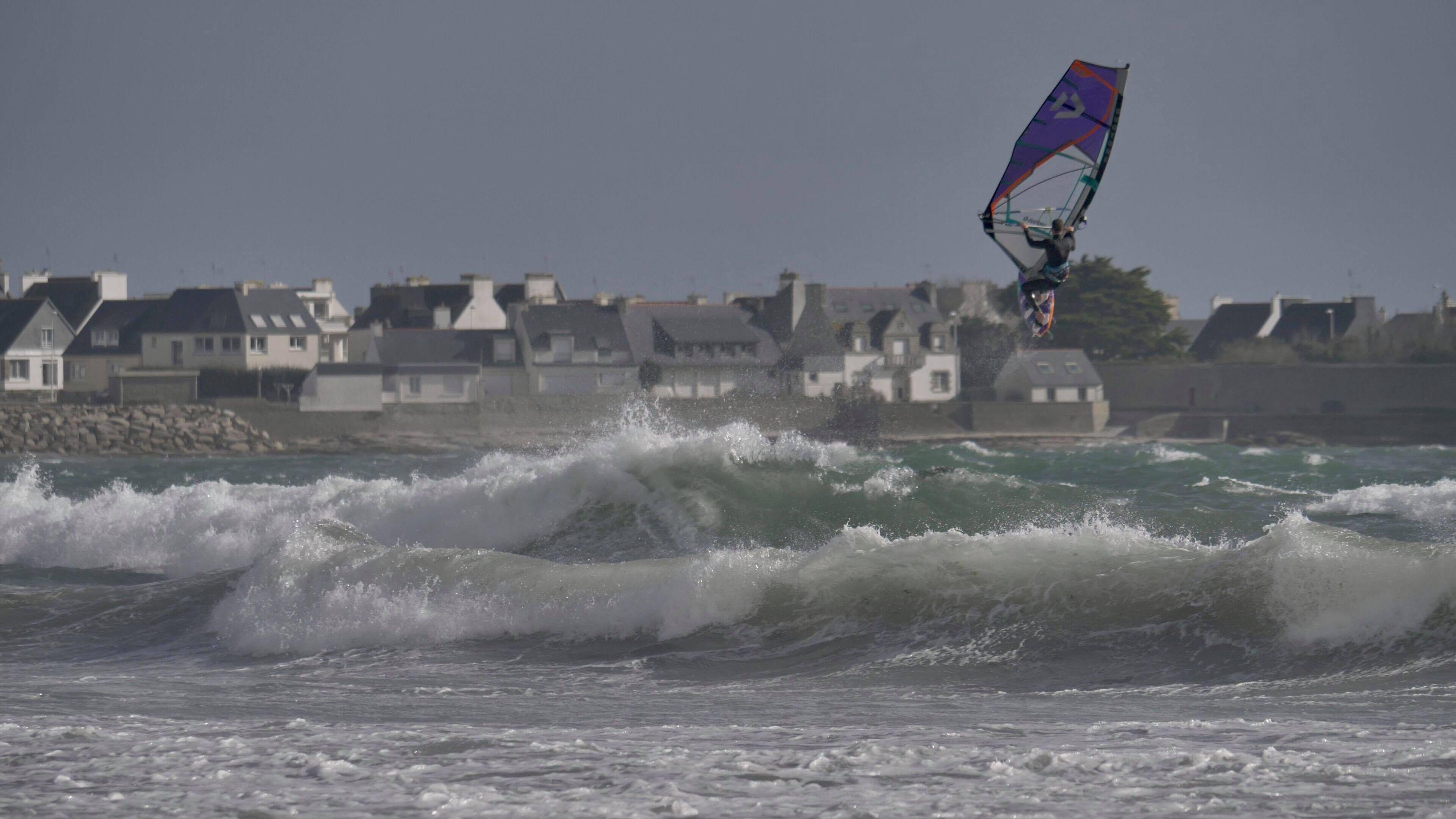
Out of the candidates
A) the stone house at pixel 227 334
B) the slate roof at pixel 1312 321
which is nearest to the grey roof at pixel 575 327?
the stone house at pixel 227 334

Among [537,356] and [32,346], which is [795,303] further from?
[32,346]

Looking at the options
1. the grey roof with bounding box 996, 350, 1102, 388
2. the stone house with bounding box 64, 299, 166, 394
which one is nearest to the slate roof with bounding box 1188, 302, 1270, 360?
the grey roof with bounding box 996, 350, 1102, 388

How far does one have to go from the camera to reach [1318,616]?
798cm

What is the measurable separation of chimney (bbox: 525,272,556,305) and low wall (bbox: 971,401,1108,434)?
73.3 feet

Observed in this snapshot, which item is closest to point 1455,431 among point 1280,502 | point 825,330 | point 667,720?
point 825,330

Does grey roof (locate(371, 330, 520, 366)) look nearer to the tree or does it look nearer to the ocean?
the tree

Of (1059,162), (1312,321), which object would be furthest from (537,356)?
(1059,162)

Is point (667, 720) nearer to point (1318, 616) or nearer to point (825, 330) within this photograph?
point (1318, 616)

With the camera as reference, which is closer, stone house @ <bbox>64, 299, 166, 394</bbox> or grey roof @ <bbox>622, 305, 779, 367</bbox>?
grey roof @ <bbox>622, 305, 779, 367</bbox>

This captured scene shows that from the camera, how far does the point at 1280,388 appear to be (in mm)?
57719

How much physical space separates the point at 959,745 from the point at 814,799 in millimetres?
961

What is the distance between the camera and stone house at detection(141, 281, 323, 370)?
57.0 m

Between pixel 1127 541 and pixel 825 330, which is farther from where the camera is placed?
pixel 825 330

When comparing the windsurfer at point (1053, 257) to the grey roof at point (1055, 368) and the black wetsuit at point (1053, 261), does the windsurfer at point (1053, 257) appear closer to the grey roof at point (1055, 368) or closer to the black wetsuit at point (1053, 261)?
the black wetsuit at point (1053, 261)
